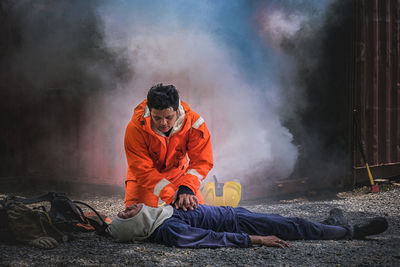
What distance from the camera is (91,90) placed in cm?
607

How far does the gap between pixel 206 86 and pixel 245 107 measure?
72 cm

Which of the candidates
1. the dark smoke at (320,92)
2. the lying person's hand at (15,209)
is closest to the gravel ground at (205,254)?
the lying person's hand at (15,209)

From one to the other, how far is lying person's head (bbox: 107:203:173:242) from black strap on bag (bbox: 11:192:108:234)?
1.03 ft

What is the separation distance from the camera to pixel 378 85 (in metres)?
6.05

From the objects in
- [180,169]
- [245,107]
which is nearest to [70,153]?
[245,107]

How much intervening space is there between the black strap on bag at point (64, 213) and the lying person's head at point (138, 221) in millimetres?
315

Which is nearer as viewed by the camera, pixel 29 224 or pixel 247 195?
pixel 29 224

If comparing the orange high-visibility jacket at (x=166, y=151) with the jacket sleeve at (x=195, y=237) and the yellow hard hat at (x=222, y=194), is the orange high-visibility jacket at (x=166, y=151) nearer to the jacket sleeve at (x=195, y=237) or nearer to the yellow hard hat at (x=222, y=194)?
the jacket sleeve at (x=195, y=237)

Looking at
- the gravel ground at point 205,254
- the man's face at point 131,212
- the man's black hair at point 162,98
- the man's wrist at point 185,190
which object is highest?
the man's black hair at point 162,98

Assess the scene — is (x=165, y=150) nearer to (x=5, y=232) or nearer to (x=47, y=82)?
(x=5, y=232)

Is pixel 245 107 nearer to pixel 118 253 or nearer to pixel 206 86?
pixel 206 86

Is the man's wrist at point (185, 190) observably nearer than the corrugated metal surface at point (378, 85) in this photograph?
Yes

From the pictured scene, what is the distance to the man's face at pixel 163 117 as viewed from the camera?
2.93 metres

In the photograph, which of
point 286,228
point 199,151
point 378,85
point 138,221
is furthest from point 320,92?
point 138,221
